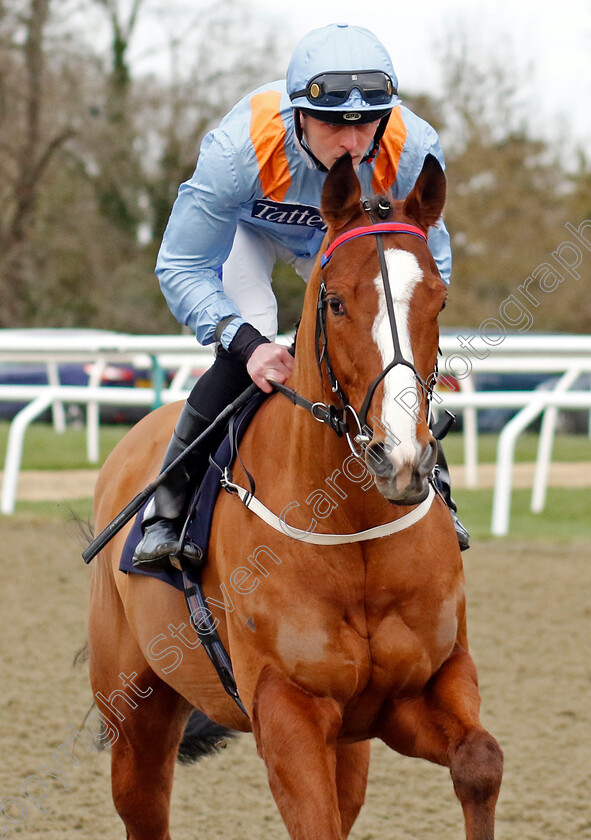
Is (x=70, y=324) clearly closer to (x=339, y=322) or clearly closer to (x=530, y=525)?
(x=530, y=525)

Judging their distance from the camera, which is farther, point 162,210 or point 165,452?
point 162,210

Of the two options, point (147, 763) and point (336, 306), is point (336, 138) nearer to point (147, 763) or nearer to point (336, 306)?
point (336, 306)

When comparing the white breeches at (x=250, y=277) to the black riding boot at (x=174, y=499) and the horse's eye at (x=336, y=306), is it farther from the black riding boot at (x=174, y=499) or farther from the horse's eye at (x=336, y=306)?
the horse's eye at (x=336, y=306)

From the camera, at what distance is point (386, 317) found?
232 cm

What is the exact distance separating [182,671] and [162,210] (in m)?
21.5

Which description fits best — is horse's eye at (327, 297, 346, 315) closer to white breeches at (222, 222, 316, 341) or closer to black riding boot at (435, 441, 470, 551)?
black riding boot at (435, 441, 470, 551)

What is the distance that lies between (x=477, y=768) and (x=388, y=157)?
159 cm

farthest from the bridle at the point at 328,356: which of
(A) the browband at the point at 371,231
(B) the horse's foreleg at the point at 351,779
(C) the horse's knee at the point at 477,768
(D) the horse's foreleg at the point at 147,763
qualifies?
(D) the horse's foreleg at the point at 147,763

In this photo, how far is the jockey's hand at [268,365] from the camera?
2941 mm

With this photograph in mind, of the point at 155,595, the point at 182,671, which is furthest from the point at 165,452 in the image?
the point at 182,671

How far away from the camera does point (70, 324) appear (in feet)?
79.8

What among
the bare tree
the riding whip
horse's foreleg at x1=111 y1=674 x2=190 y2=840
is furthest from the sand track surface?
the bare tree

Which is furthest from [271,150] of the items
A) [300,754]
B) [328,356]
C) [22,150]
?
[22,150]

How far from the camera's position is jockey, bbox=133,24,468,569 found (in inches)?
113
